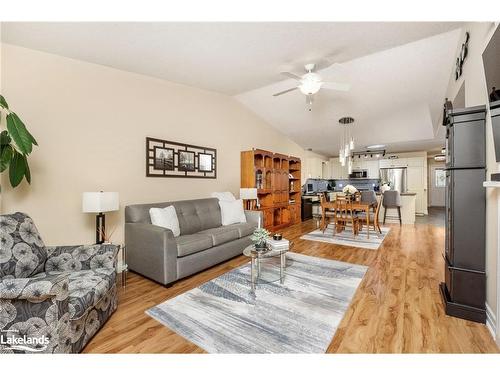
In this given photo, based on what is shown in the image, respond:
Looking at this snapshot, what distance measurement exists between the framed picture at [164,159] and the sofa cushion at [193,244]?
1.30 metres

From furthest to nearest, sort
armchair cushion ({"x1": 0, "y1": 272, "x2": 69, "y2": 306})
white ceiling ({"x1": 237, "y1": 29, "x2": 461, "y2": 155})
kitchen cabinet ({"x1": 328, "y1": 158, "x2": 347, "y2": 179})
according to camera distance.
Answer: kitchen cabinet ({"x1": 328, "y1": 158, "x2": 347, "y2": 179}), white ceiling ({"x1": 237, "y1": 29, "x2": 461, "y2": 155}), armchair cushion ({"x1": 0, "y1": 272, "x2": 69, "y2": 306})

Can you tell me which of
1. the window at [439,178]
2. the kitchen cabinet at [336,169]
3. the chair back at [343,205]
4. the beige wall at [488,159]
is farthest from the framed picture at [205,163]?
the window at [439,178]

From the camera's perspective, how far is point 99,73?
283cm

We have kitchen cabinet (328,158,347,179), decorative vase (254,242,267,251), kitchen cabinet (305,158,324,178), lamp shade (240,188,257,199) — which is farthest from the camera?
kitchen cabinet (328,158,347,179)

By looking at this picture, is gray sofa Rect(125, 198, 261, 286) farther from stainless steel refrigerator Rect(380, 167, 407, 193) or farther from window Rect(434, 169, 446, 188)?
window Rect(434, 169, 446, 188)

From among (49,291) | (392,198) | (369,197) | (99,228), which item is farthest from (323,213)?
(49,291)

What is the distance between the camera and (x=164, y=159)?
351cm

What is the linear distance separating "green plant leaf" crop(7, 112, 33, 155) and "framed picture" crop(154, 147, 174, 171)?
5.03 feet

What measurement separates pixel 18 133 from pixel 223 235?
7.67 ft

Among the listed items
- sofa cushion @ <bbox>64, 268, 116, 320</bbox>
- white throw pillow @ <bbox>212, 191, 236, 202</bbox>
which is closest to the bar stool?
A: white throw pillow @ <bbox>212, 191, 236, 202</bbox>

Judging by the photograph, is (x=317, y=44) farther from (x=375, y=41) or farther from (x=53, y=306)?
(x=53, y=306)

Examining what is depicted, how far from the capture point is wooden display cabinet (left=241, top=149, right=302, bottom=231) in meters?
5.00

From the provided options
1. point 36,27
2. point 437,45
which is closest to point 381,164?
point 437,45
